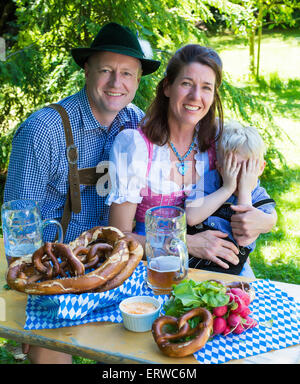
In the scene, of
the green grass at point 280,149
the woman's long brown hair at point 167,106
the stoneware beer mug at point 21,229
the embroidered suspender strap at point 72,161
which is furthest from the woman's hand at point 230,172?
the green grass at point 280,149

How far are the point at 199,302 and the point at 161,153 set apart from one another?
1197 millimetres

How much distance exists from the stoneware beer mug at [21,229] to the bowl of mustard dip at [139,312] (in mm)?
455

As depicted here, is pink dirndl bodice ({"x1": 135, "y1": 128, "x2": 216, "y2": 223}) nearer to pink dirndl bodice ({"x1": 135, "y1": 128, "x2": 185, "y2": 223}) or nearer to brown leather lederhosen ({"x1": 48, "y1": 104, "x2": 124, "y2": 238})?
pink dirndl bodice ({"x1": 135, "y1": 128, "x2": 185, "y2": 223})

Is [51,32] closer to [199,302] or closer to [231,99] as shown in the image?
[231,99]

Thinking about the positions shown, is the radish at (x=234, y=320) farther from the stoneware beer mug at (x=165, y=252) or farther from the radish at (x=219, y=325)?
the stoneware beer mug at (x=165, y=252)

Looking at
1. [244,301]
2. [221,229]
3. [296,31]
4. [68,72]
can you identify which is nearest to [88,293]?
[244,301]

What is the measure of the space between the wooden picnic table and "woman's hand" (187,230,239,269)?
33.0 inches

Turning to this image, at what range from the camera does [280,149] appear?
7.52 m

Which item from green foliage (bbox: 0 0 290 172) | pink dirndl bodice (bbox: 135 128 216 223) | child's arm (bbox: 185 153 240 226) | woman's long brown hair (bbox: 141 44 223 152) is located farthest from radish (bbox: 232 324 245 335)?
green foliage (bbox: 0 0 290 172)

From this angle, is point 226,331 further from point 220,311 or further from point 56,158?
point 56,158

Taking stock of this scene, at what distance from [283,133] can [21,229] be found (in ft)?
19.1

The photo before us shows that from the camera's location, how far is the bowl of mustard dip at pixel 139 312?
4.99 ft

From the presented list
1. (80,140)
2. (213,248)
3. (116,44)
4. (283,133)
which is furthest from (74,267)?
(283,133)
